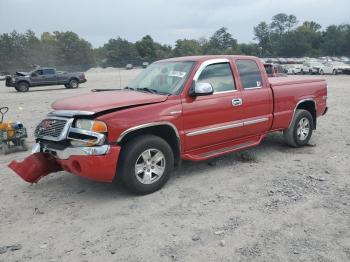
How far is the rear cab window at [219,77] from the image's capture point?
18.5 feet

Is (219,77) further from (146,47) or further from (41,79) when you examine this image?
(146,47)

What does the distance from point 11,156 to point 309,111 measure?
5.80 metres

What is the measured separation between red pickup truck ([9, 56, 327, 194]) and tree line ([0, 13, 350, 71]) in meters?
65.9

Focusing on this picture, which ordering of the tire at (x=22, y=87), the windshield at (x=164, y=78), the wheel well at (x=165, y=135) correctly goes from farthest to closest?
1. the tire at (x=22, y=87)
2. the windshield at (x=164, y=78)
3. the wheel well at (x=165, y=135)

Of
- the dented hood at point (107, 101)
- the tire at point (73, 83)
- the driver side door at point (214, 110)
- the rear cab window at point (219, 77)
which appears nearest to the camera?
the dented hood at point (107, 101)

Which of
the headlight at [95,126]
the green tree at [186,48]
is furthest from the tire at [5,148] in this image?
the green tree at [186,48]

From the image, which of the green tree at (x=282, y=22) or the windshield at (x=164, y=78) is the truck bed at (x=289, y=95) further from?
the green tree at (x=282, y=22)

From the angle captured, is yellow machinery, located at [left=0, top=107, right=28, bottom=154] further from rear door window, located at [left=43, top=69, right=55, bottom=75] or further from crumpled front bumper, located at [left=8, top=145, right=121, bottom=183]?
rear door window, located at [left=43, top=69, right=55, bottom=75]

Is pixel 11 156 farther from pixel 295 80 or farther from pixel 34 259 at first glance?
pixel 295 80

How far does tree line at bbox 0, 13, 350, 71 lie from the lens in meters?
84.2

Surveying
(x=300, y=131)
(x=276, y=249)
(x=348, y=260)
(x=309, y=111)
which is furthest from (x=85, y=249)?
(x=309, y=111)

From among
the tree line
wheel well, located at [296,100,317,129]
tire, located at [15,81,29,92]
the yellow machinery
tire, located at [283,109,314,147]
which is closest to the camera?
tire, located at [283,109,314,147]

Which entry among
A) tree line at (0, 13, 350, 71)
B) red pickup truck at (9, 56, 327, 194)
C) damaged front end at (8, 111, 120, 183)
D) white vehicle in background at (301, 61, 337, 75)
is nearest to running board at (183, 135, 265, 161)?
red pickup truck at (9, 56, 327, 194)

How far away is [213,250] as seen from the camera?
11.8ft
